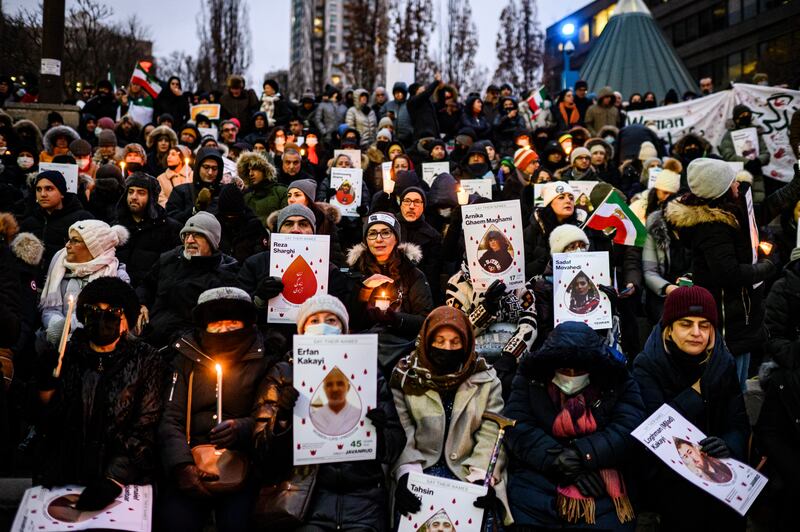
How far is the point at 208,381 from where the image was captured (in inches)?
164

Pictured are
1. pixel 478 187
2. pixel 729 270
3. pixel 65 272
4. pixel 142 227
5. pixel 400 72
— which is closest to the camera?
pixel 729 270

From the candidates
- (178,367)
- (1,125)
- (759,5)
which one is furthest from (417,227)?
(759,5)

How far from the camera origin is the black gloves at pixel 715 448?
12.9 ft

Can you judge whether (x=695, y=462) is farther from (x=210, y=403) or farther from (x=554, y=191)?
(x=554, y=191)

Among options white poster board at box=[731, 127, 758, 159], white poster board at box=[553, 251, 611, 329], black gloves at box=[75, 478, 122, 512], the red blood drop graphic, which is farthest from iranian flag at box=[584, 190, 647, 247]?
white poster board at box=[731, 127, 758, 159]

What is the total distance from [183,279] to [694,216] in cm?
406

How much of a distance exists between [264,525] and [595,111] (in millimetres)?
12131

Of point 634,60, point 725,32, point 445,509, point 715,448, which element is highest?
point 725,32

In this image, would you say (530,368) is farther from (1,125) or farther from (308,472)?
(1,125)


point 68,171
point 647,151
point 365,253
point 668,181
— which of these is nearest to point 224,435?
point 365,253

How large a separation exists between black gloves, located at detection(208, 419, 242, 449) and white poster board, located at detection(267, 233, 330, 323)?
51.7 inches

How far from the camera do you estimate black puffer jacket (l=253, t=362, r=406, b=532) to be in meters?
3.93

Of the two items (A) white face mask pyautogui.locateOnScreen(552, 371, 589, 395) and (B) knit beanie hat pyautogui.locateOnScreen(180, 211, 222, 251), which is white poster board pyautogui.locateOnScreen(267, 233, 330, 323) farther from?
(A) white face mask pyautogui.locateOnScreen(552, 371, 589, 395)

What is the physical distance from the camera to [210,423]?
4133 millimetres
